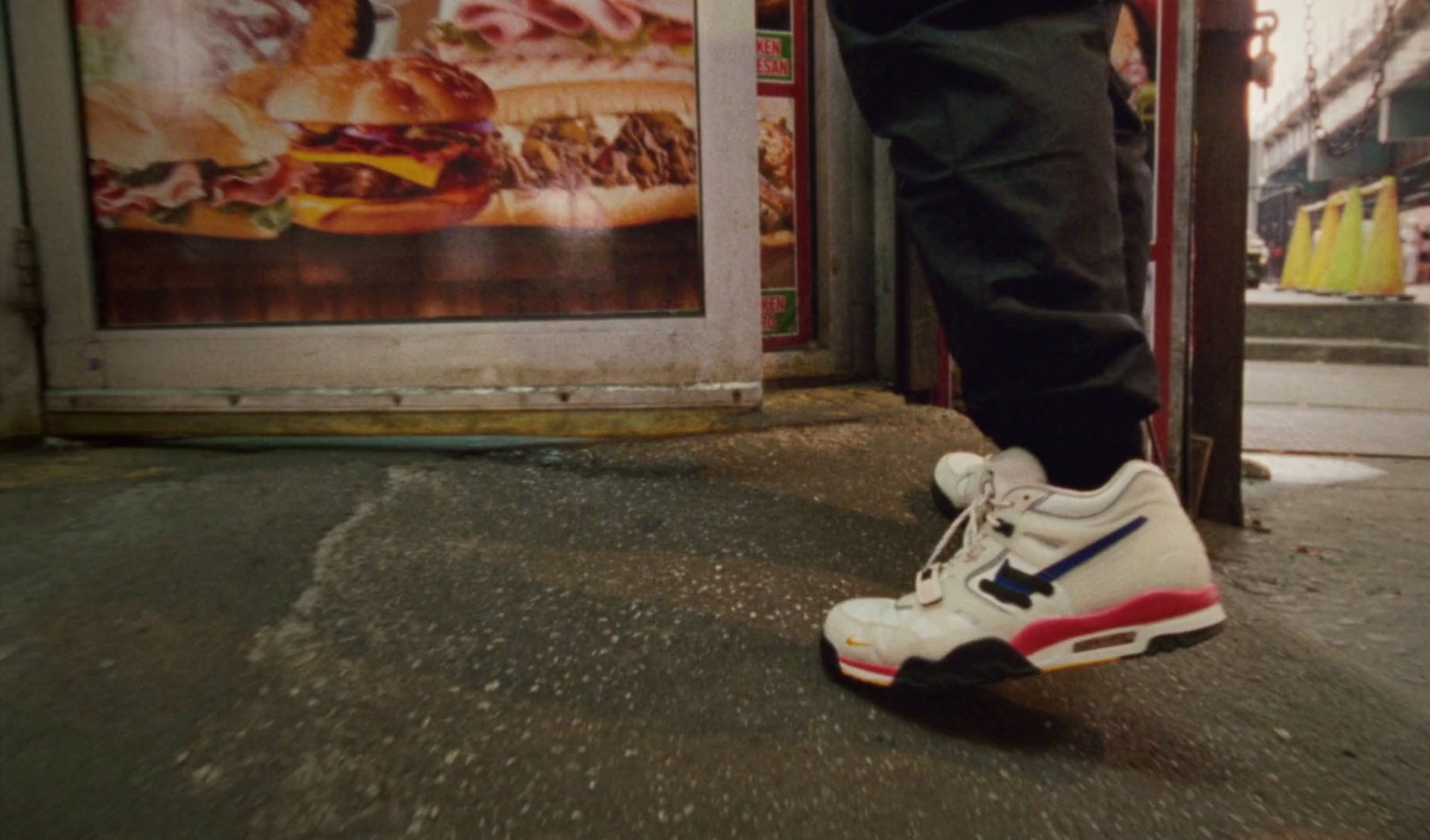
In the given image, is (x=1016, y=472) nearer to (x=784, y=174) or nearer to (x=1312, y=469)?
(x=784, y=174)

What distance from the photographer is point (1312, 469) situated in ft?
10.2

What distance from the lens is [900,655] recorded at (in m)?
0.95

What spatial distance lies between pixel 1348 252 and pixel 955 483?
36.1 ft

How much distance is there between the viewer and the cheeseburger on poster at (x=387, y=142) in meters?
2.02

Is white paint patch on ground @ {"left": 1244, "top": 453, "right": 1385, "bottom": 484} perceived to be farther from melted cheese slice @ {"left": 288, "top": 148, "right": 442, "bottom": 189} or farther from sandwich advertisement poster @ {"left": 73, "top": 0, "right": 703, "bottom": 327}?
melted cheese slice @ {"left": 288, "top": 148, "right": 442, "bottom": 189}

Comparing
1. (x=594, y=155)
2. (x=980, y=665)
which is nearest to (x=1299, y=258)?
(x=594, y=155)

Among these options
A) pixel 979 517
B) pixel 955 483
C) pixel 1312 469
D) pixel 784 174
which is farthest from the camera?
pixel 1312 469

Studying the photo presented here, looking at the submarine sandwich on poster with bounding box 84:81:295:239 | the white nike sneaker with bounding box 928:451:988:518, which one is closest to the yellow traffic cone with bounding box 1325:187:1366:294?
the white nike sneaker with bounding box 928:451:988:518

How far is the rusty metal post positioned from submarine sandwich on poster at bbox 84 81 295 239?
230 cm

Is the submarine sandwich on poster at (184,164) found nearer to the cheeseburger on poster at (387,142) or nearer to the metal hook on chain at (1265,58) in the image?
the cheeseburger on poster at (387,142)

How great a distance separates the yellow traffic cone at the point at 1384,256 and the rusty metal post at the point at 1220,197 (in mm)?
7943

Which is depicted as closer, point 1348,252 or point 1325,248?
point 1348,252

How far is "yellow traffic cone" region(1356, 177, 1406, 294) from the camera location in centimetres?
846

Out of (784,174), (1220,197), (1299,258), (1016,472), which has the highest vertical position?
(1299,258)
